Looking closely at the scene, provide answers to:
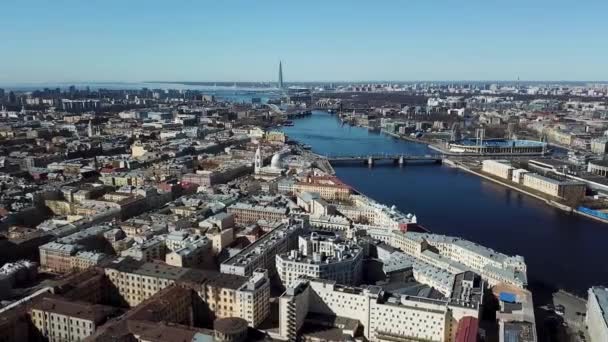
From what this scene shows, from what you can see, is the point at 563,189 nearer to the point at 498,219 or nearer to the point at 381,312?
the point at 498,219

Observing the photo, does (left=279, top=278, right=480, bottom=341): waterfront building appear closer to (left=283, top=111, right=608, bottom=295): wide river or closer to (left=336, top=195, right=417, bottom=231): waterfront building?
(left=283, top=111, right=608, bottom=295): wide river

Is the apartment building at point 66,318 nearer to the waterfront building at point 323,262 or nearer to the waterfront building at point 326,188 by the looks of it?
the waterfront building at point 323,262

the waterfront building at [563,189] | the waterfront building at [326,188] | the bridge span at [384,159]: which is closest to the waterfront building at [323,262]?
the waterfront building at [326,188]

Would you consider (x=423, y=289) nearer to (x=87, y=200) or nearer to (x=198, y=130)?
(x=87, y=200)

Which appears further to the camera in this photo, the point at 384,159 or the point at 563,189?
the point at 384,159

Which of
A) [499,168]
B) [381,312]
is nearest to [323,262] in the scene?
[381,312]

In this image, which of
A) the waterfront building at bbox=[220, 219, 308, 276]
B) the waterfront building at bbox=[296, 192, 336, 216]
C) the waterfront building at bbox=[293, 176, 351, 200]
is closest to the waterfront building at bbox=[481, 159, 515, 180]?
the waterfront building at bbox=[293, 176, 351, 200]
